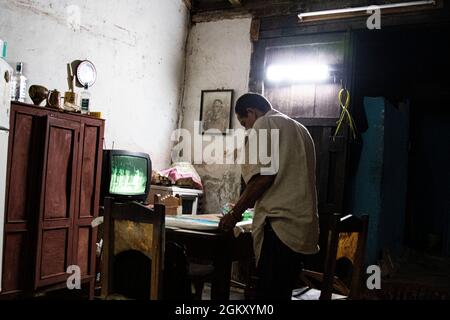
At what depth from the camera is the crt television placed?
171 inches

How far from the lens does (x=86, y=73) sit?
4711mm

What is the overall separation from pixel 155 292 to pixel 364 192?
12.2 feet

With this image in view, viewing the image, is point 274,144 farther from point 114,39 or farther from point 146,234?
point 114,39

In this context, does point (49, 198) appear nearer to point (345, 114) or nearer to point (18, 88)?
point (18, 88)

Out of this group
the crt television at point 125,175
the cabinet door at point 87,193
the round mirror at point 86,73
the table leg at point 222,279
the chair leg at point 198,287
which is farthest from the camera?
the round mirror at point 86,73

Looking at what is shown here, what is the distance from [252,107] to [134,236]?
108 cm

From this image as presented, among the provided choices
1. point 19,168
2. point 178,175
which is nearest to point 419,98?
point 178,175

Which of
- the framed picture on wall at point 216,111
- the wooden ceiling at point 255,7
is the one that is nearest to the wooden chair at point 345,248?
the framed picture on wall at point 216,111

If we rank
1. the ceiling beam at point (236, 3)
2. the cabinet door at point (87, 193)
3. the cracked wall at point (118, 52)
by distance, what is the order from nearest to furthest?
the cabinet door at point (87, 193) → the cracked wall at point (118, 52) → the ceiling beam at point (236, 3)

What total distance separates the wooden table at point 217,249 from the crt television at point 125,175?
177 centimetres

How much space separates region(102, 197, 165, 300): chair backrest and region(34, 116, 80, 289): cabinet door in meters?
1.56

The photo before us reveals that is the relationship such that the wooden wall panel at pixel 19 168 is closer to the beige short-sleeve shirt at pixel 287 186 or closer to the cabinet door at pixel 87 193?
the cabinet door at pixel 87 193

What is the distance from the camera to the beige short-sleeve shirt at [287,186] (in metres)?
2.41

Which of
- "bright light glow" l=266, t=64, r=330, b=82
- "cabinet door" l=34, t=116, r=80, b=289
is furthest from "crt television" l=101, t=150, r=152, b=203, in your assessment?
"bright light glow" l=266, t=64, r=330, b=82
